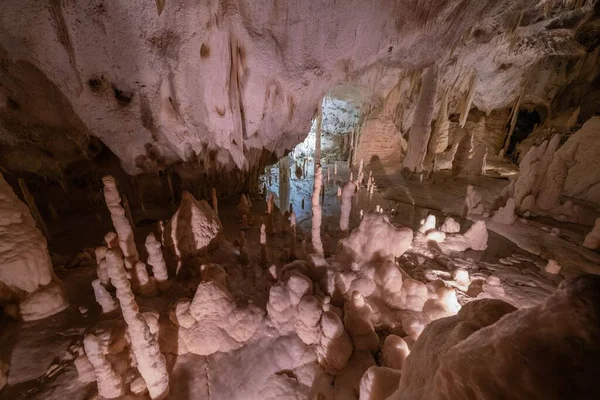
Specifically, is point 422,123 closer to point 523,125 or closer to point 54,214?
point 523,125

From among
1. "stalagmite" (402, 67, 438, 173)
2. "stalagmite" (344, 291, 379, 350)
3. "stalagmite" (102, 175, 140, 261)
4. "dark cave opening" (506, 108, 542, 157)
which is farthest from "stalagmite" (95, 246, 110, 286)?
"dark cave opening" (506, 108, 542, 157)

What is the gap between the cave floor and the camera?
3.09 m

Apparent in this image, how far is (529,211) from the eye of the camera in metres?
7.40

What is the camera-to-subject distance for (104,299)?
3611 mm

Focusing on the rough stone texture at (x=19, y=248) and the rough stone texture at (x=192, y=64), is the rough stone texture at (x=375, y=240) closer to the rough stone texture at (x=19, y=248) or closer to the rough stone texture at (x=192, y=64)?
the rough stone texture at (x=19, y=248)

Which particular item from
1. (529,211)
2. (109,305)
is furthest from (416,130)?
(109,305)

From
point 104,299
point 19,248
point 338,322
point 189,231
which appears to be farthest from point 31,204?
point 338,322

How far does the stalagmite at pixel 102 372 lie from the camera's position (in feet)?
8.53

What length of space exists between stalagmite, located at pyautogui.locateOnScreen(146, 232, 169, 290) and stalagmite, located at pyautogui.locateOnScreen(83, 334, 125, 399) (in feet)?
4.94

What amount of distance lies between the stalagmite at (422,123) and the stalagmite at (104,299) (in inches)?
537

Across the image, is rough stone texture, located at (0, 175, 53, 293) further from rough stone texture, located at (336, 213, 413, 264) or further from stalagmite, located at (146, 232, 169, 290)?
rough stone texture, located at (336, 213, 413, 264)

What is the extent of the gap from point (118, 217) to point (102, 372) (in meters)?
1.89

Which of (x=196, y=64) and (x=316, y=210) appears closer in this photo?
(x=316, y=210)

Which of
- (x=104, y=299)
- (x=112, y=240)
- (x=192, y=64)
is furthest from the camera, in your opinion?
(x=192, y=64)
